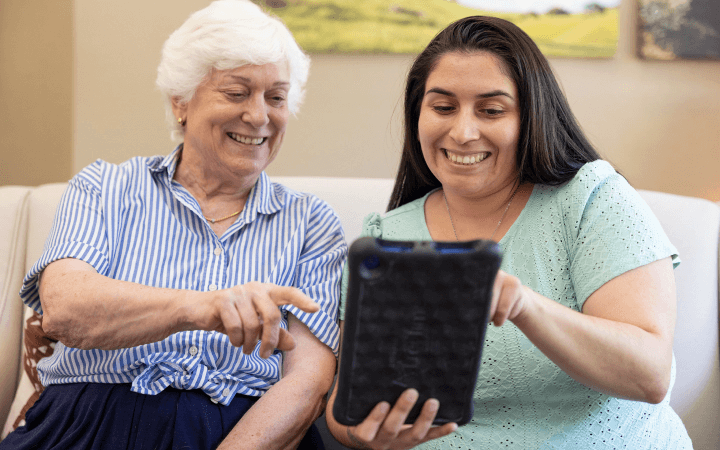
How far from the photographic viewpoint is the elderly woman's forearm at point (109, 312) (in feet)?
3.03

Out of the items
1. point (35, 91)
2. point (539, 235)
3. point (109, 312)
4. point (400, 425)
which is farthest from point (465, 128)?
point (35, 91)

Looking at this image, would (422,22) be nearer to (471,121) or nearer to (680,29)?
(680,29)

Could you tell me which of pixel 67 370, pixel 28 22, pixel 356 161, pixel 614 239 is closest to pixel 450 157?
pixel 614 239

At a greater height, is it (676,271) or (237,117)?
(237,117)

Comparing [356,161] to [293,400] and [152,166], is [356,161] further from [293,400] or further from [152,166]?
[293,400]

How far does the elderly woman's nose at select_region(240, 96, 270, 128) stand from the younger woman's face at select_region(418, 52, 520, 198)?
14.2 inches

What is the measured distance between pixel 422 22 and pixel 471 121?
4.09ft

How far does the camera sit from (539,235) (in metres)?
1.04

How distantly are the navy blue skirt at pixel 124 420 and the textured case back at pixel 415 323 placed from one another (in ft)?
1.57

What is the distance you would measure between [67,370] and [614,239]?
104cm

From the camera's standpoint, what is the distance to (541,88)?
3.47ft

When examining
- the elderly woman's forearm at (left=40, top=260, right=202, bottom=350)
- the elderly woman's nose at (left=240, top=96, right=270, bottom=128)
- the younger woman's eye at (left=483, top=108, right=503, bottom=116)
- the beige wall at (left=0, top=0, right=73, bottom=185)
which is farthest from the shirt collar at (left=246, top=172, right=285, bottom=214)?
the beige wall at (left=0, top=0, right=73, bottom=185)

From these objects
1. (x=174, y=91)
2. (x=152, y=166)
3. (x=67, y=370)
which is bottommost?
(x=67, y=370)

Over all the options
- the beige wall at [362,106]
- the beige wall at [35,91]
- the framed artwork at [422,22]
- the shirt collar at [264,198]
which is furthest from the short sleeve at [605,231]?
the beige wall at [35,91]
